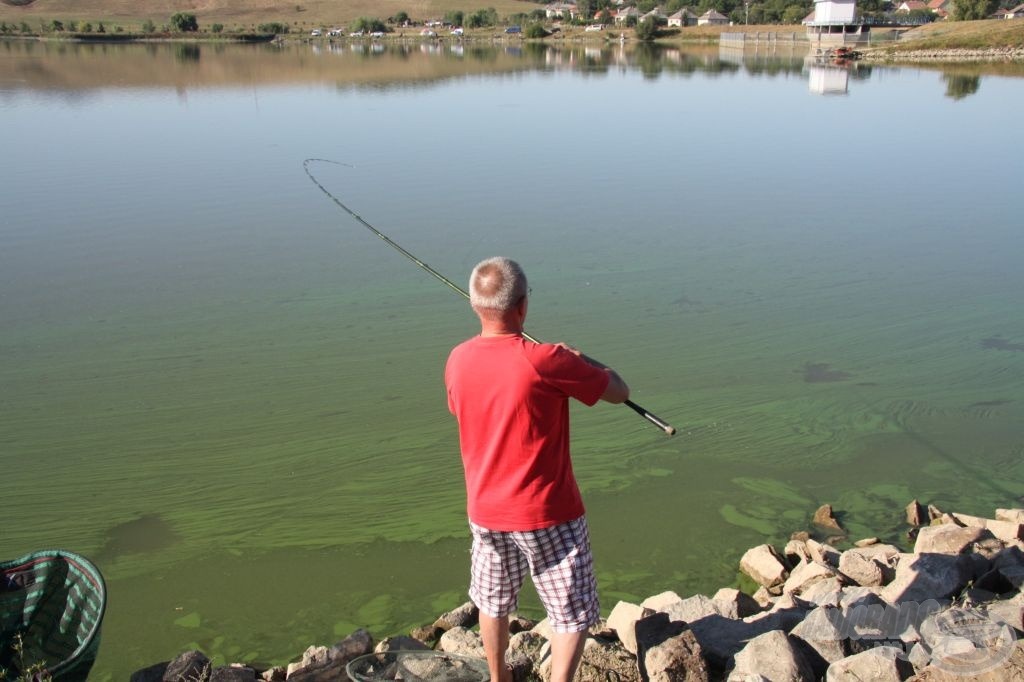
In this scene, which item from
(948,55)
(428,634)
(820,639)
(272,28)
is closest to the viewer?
(820,639)

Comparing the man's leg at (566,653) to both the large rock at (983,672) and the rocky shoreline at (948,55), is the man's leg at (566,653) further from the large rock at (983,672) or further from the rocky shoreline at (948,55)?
the rocky shoreline at (948,55)

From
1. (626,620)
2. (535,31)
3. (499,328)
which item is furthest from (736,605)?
(535,31)

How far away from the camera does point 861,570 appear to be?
12.9 feet

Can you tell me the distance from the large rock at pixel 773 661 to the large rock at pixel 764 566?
137 cm

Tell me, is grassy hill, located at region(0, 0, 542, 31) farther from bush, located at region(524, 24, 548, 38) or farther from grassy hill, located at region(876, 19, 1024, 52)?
grassy hill, located at region(876, 19, 1024, 52)

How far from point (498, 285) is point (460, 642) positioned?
6.12ft

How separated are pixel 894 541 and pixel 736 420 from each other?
1.45m

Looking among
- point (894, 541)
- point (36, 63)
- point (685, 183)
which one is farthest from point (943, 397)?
point (36, 63)

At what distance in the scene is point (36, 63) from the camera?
38.7m

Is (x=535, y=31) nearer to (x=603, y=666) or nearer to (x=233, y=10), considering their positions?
(x=233, y=10)

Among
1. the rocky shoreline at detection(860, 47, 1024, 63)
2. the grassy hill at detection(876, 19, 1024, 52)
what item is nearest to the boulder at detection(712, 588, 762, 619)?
the rocky shoreline at detection(860, 47, 1024, 63)

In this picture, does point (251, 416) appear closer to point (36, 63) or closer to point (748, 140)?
point (748, 140)

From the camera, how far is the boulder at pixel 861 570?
3914mm

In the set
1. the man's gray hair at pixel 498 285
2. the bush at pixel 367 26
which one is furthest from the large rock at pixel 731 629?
the bush at pixel 367 26
